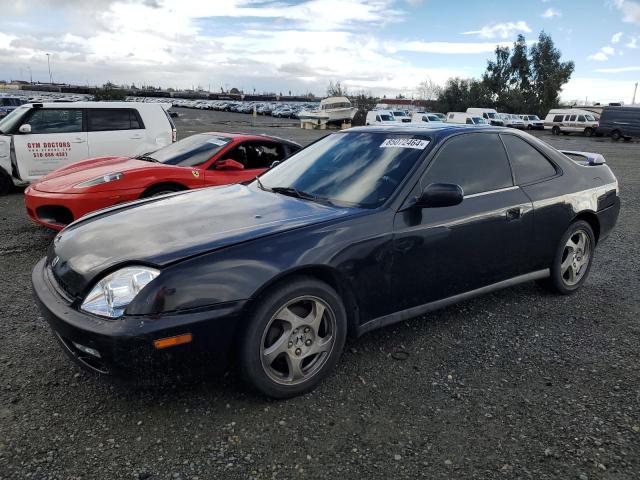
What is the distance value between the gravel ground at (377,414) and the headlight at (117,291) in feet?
1.24

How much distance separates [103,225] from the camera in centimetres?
304

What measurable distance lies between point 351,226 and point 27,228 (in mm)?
5238

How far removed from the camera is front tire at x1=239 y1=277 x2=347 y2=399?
253 centimetres

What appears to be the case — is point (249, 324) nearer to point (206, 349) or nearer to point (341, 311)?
point (206, 349)

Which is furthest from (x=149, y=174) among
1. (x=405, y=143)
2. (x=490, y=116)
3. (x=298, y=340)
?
(x=490, y=116)

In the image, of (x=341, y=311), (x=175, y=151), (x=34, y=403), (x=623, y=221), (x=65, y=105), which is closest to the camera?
(x=34, y=403)

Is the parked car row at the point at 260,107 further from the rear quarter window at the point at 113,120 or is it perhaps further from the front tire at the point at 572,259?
the front tire at the point at 572,259

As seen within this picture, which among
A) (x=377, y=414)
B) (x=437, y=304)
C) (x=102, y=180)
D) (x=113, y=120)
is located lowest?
(x=377, y=414)

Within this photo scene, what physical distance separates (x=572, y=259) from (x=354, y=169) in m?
2.21

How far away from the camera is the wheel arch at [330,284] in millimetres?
2523

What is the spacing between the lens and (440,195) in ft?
9.80

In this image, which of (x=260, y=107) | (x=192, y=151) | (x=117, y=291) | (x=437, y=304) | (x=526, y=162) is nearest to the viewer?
(x=117, y=291)

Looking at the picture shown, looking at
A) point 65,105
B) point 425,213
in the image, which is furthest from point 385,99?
point 425,213

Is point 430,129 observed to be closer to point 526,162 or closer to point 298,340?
point 526,162
